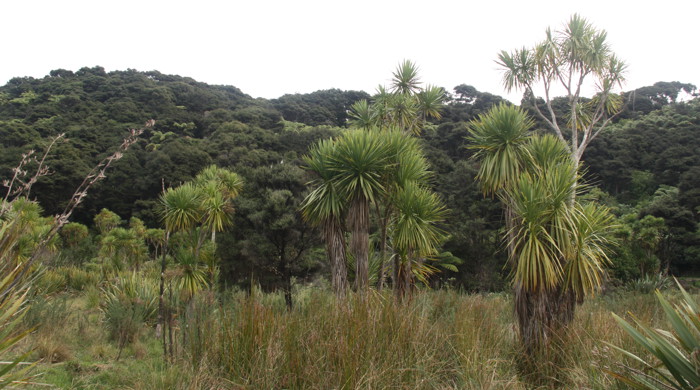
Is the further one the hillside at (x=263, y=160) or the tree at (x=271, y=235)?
the hillside at (x=263, y=160)

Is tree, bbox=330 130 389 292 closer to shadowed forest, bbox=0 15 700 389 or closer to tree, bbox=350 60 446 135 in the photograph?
shadowed forest, bbox=0 15 700 389

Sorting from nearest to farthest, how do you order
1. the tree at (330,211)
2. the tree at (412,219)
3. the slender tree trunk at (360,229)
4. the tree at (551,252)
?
the tree at (551,252) < the slender tree trunk at (360,229) < the tree at (330,211) < the tree at (412,219)

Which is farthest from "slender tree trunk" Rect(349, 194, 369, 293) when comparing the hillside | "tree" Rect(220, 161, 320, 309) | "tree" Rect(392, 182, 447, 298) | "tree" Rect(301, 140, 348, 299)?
the hillside

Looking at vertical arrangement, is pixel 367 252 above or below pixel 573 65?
below

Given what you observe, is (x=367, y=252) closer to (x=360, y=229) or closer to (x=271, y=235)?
(x=360, y=229)

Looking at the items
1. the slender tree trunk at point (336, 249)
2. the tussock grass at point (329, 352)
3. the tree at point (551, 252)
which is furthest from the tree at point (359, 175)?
the tussock grass at point (329, 352)

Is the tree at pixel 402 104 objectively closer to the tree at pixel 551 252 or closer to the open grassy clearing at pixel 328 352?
the tree at pixel 551 252

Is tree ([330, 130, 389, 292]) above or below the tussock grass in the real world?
above

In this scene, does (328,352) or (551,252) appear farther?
(551,252)

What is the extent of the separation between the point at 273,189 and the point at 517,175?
381 inches

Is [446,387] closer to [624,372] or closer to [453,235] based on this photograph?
[624,372]

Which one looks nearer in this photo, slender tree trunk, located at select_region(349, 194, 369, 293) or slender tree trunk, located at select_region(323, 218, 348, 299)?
slender tree trunk, located at select_region(349, 194, 369, 293)

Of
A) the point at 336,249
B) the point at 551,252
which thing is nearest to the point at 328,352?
the point at 551,252

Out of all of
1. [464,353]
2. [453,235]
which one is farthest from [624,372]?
[453,235]
